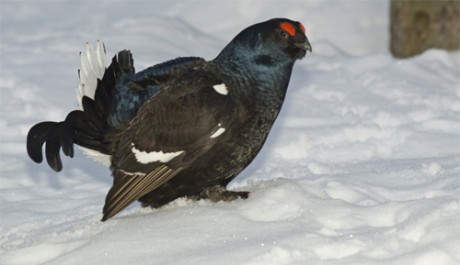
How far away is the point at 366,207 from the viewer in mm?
4848

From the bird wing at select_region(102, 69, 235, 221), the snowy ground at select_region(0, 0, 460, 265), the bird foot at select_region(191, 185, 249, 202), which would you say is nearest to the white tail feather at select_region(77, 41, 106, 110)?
the bird wing at select_region(102, 69, 235, 221)

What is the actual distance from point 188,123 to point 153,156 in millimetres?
232

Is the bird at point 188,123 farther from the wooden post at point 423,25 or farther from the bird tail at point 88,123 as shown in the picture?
the wooden post at point 423,25

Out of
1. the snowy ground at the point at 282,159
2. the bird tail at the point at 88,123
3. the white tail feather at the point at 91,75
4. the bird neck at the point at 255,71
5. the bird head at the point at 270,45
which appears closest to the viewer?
the snowy ground at the point at 282,159

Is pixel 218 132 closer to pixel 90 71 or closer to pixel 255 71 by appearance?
pixel 255 71

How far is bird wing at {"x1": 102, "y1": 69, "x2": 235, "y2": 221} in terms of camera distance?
16.2 feet

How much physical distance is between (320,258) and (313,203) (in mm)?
617

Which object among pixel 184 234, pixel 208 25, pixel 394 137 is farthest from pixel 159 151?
pixel 208 25

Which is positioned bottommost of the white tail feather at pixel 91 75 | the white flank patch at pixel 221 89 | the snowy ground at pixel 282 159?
the snowy ground at pixel 282 159

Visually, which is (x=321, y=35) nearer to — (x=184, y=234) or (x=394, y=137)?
(x=394, y=137)

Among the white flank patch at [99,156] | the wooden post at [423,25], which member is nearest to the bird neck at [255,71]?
the white flank patch at [99,156]

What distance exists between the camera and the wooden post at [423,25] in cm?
855

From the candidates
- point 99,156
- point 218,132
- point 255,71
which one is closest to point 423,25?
point 255,71

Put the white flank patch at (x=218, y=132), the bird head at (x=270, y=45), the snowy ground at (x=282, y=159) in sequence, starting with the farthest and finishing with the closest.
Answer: the bird head at (x=270, y=45) < the white flank patch at (x=218, y=132) < the snowy ground at (x=282, y=159)
